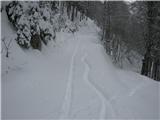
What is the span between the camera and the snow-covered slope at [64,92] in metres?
6.60

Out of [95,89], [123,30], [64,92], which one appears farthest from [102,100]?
[123,30]

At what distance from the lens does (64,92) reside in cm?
823

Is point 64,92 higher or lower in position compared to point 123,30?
lower

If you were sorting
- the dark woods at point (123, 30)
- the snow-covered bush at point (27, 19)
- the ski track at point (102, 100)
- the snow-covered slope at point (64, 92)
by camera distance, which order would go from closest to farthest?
the snow-covered slope at point (64, 92) < the ski track at point (102, 100) < the snow-covered bush at point (27, 19) < the dark woods at point (123, 30)

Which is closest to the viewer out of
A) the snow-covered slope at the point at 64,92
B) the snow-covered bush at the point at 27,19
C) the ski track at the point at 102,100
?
the snow-covered slope at the point at 64,92

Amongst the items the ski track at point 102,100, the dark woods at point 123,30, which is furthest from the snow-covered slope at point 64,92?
the dark woods at point 123,30

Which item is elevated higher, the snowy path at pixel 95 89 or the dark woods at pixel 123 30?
the dark woods at pixel 123 30

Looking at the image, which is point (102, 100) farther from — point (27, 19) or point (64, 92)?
point (27, 19)

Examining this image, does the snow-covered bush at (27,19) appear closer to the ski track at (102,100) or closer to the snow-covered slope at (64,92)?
the snow-covered slope at (64,92)

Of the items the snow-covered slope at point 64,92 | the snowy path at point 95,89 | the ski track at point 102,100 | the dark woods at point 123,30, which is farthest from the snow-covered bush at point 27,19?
the ski track at point 102,100

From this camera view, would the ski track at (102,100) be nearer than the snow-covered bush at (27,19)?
Yes

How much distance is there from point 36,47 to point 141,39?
9438 mm

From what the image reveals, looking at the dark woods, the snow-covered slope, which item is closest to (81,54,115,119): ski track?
the snow-covered slope

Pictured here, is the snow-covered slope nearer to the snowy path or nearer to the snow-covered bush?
the snowy path
